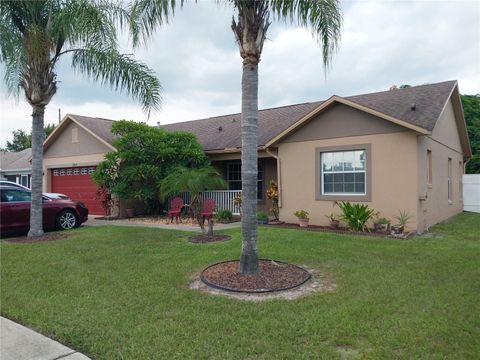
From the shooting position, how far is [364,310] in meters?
4.54

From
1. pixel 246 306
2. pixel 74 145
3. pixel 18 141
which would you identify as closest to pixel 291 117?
pixel 74 145

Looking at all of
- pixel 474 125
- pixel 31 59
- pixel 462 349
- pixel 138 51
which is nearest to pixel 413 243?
pixel 462 349

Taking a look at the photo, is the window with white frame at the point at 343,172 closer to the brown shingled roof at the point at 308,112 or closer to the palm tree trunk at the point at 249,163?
the brown shingled roof at the point at 308,112

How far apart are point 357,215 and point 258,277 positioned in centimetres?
573

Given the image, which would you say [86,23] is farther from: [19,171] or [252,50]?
[19,171]

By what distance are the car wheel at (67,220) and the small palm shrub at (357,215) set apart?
8.84m

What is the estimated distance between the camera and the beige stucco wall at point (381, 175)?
34.2ft

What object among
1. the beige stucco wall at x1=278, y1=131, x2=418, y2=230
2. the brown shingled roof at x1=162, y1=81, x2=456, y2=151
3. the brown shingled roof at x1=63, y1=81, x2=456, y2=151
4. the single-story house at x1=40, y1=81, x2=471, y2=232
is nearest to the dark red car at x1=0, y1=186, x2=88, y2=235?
the single-story house at x1=40, y1=81, x2=471, y2=232

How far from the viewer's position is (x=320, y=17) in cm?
616

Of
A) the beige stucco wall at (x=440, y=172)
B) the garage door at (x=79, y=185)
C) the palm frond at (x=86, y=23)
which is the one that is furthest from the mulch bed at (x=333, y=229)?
the garage door at (x=79, y=185)

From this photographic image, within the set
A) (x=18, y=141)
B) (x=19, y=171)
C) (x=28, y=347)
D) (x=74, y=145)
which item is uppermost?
(x=18, y=141)

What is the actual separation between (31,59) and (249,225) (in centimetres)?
806

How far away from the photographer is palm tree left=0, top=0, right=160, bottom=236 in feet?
31.3

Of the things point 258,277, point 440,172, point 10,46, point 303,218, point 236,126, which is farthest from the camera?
point 236,126
